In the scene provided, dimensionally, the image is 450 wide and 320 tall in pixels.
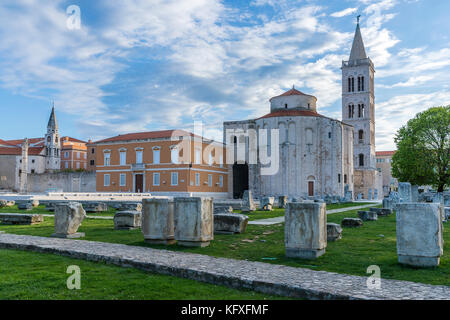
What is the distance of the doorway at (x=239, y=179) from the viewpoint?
51.4 m

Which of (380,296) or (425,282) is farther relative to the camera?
(425,282)

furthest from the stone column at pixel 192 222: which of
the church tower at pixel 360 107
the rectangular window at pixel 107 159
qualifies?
the church tower at pixel 360 107

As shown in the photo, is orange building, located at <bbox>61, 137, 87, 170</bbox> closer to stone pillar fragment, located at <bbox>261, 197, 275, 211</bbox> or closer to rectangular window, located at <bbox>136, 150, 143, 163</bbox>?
rectangular window, located at <bbox>136, 150, 143, 163</bbox>

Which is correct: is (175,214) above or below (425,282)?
above

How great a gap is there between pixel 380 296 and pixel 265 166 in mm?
44630

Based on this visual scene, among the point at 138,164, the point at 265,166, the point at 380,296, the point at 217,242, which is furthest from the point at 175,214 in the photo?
the point at 265,166

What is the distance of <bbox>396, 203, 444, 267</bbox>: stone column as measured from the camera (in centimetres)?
642

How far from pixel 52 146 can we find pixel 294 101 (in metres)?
45.6

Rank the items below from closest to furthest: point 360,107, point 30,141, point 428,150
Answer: point 428,150 → point 360,107 → point 30,141

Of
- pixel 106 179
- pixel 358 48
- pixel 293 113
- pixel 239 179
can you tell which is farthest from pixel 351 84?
pixel 106 179

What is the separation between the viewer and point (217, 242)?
9.11 m

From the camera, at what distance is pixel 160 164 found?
142ft

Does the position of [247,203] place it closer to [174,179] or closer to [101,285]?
[101,285]
